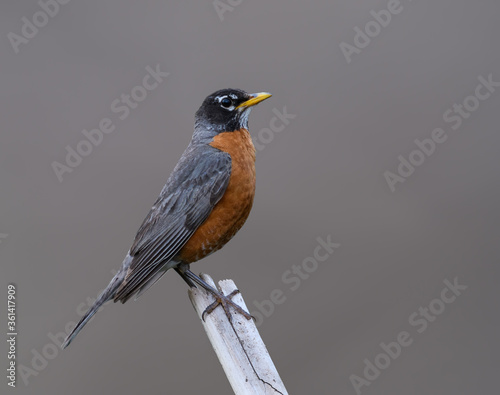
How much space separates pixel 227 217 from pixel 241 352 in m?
0.79

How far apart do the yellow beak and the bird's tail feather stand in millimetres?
1162

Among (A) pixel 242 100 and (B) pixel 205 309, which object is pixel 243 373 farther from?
(A) pixel 242 100

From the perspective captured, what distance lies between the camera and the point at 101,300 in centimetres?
323

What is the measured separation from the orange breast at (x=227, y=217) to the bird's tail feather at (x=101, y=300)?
0.35m

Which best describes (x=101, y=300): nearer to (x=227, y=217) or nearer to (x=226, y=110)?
(x=227, y=217)

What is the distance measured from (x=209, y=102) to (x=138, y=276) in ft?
3.63

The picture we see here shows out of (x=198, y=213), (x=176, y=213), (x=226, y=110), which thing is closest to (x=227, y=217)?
(x=198, y=213)

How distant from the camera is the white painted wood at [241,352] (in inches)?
105

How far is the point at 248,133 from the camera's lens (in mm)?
3688

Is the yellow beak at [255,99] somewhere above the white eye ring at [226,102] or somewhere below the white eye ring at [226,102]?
above

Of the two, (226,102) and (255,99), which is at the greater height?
(255,99)

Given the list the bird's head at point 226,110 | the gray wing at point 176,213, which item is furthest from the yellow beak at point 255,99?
the gray wing at point 176,213

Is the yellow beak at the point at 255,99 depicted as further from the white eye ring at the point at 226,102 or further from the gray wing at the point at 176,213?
the gray wing at the point at 176,213

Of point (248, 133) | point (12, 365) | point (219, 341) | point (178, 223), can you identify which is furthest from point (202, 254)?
point (12, 365)
